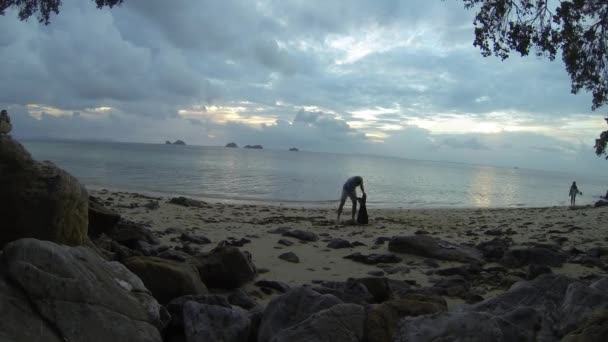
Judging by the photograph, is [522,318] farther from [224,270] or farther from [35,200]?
[35,200]

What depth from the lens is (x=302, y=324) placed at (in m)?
3.54

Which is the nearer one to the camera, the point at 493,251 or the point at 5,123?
the point at 493,251

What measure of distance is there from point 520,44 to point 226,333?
33.0 ft

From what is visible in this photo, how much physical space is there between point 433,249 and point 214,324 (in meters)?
6.58

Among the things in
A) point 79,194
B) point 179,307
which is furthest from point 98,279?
point 79,194

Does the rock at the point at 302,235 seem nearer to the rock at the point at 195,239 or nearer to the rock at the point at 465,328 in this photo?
the rock at the point at 195,239

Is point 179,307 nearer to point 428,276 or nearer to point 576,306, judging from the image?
point 576,306

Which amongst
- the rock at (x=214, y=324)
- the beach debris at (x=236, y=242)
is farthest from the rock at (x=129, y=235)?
the rock at (x=214, y=324)

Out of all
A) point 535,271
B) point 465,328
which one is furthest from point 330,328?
point 535,271

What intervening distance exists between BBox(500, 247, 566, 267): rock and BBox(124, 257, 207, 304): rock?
6569 mm

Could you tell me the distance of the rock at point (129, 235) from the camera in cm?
774

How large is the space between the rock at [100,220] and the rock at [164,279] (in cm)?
221

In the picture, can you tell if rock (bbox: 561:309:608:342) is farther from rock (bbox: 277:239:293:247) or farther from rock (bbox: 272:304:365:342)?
rock (bbox: 277:239:293:247)

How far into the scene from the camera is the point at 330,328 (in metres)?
3.49
